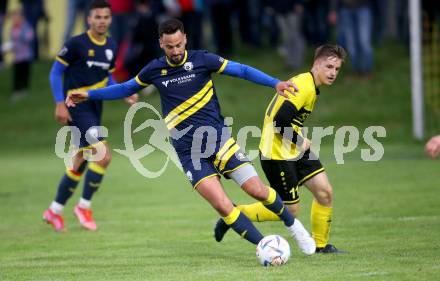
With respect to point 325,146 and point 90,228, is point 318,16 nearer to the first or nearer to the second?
point 325,146

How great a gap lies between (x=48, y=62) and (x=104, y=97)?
19399 mm

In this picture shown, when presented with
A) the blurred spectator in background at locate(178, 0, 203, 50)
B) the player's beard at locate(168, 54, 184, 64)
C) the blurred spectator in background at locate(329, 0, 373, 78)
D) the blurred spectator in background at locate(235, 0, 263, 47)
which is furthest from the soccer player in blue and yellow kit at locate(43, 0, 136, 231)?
the blurred spectator in background at locate(235, 0, 263, 47)

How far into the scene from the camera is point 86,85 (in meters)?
12.4

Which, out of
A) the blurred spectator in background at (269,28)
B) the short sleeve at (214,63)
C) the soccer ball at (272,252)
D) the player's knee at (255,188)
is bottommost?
the blurred spectator in background at (269,28)

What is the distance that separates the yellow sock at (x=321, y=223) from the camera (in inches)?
386

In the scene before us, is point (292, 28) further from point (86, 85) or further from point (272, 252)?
point (272, 252)

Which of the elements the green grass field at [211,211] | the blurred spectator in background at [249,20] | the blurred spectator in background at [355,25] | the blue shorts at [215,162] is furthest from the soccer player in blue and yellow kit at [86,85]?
the blurred spectator in background at [249,20]

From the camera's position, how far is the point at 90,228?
12.4 m

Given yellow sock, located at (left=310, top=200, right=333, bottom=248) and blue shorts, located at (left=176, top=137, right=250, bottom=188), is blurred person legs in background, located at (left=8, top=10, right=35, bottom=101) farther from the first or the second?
yellow sock, located at (left=310, top=200, right=333, bottom=248)

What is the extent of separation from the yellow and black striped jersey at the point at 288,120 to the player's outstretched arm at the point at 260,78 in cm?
28

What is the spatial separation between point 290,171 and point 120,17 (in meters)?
16.1

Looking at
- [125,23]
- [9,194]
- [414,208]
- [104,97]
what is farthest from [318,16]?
[104,97]

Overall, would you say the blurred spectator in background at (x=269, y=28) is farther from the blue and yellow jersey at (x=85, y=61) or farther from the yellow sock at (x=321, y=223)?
the yellow sock at (x=321, y=223)

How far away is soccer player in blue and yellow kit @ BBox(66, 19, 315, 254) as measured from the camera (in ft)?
30.5
